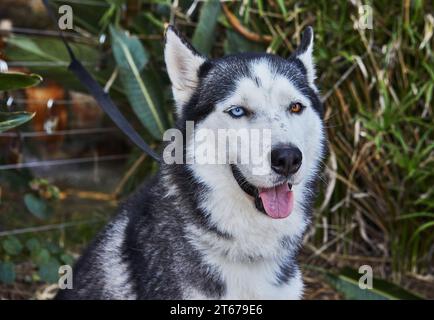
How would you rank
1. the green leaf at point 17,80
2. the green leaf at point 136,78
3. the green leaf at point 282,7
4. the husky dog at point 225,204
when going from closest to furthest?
the husky dog at point 225,204
the green leaf at point 17,80
the green leaf at point 282,7
the green leaf at point 136,78

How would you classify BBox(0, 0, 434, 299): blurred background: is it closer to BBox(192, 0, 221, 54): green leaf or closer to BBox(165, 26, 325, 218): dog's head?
BBox(192, 0, 221, 54): green leaf

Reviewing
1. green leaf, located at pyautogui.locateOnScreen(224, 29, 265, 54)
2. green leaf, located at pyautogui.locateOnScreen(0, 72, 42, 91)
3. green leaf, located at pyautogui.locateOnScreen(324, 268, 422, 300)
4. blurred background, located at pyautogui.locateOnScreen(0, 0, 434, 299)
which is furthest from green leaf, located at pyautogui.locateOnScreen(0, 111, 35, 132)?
green leaf, located at pyautogui.locateOnScreen(324, 268, 422, 300)

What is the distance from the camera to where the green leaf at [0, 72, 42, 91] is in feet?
10.0

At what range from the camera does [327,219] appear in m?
4.83

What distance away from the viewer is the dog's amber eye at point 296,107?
2775 mm

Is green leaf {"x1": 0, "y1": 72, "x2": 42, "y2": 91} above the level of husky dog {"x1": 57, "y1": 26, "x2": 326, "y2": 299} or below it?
above

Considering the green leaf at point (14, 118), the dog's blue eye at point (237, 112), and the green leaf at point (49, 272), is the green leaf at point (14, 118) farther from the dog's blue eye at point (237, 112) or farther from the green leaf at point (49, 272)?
the green leaf at point (49, 272)

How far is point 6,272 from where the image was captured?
12.9ft

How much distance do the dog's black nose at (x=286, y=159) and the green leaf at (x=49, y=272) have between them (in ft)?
6.54

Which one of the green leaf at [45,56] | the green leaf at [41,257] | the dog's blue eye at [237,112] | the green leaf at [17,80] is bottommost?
the green leaf at [41,257]

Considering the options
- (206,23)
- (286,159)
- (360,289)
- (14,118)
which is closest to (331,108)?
(206,23)

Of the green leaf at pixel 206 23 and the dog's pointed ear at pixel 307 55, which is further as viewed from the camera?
the green leaf at pixel 206 23

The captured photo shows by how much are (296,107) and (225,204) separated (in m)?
0.49

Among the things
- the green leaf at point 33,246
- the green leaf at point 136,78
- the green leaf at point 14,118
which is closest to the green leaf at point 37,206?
the green leaf at point 33,246
